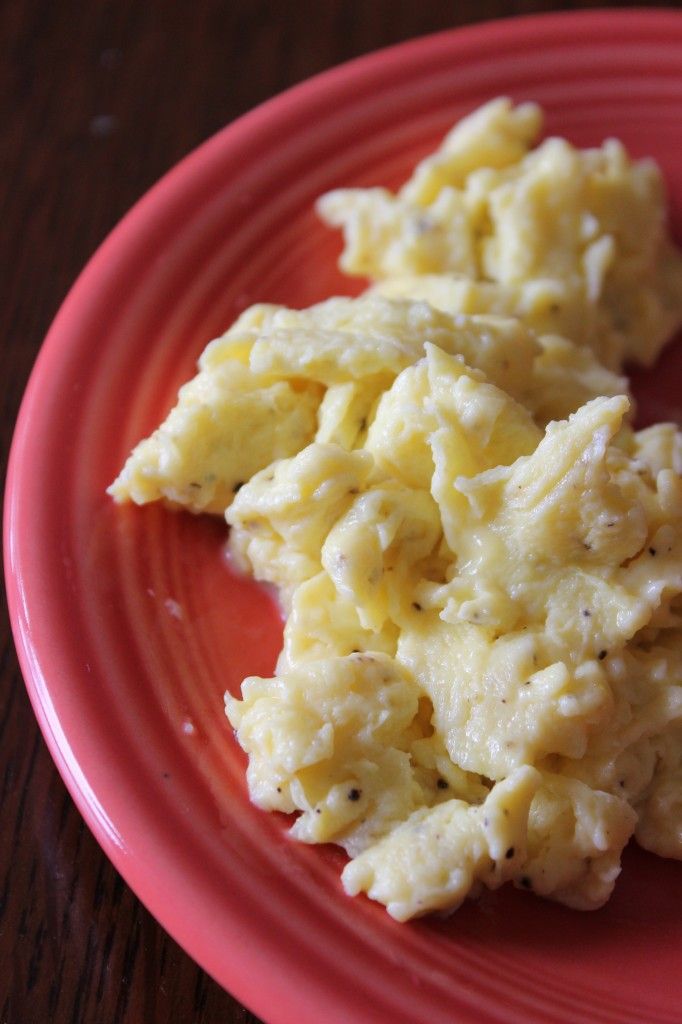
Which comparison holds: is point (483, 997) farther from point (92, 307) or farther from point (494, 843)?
point (92, 307)

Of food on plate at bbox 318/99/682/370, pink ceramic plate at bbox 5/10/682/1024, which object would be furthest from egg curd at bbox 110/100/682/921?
food on plate at bbox 318/99/682/370

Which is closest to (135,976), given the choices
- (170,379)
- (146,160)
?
(170,379)

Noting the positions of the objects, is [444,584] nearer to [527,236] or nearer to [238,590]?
[238,590]

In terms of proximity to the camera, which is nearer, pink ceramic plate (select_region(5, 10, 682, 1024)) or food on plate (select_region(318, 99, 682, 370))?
pink ceramic plate (select_region(5, 10, 682, 1024))

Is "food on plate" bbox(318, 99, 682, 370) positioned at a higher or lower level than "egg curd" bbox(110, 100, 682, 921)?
higher

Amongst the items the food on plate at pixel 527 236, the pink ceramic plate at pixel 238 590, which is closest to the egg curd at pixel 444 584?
the pink ceramic plate at pixel 238 590

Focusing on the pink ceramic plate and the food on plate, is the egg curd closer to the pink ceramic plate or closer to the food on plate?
the pink ceramic plate
